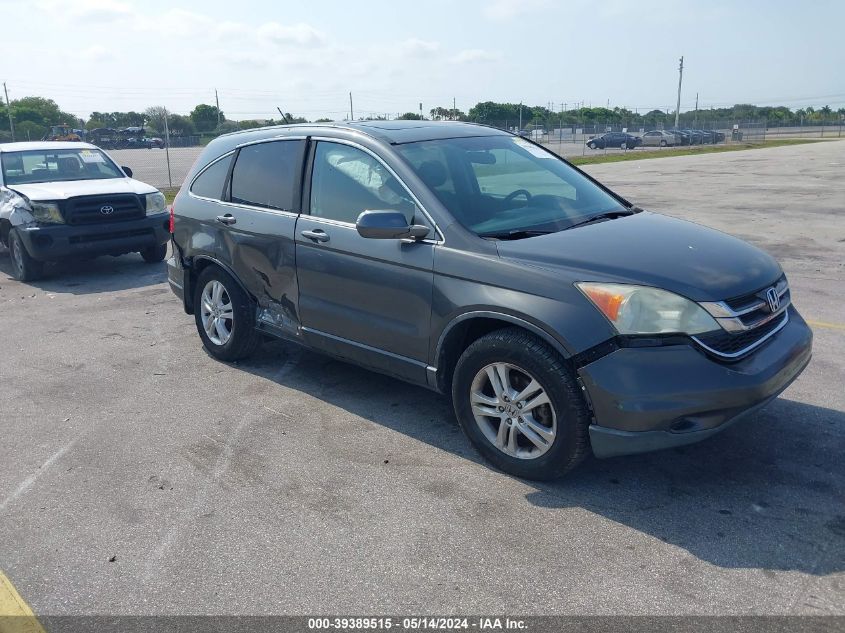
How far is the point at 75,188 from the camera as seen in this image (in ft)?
32.6

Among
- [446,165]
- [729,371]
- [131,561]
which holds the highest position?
[446,165]

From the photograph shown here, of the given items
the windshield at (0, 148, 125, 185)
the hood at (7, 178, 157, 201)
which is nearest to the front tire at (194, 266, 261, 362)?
the hood at (7, 178, 157, 201)

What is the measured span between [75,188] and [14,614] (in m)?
7.84

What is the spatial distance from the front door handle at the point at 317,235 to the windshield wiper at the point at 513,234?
115 centimetres

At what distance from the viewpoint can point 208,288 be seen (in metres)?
6.18

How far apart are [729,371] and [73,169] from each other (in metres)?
9.73

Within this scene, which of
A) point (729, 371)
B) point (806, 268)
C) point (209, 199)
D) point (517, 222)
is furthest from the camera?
point (806, 268)

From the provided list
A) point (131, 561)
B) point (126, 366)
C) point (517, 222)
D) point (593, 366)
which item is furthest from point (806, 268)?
point (131, 561)

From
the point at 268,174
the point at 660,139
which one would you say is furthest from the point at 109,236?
the point at 660,139

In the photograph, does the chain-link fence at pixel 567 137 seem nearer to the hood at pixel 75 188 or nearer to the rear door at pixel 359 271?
the hood at pixel 75 188

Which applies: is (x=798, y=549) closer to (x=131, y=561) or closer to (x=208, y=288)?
(x=131, y=561)

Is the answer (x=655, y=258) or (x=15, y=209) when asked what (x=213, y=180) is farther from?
(x=15, y=209)

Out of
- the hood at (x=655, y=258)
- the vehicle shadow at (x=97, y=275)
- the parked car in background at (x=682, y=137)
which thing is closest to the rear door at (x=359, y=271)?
the hood at (x=655, y=258)

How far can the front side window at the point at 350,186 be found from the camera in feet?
15.3
